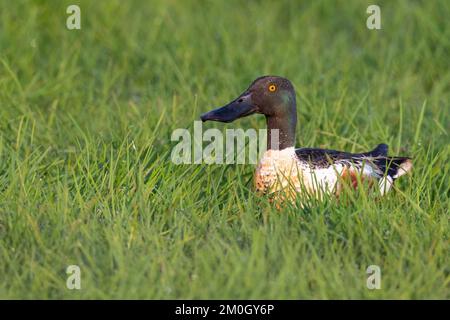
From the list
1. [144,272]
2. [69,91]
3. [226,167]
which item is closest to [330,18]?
[69,91]

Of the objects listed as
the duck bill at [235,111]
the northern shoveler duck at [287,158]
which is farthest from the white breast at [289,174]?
the duck bill at [235,111]

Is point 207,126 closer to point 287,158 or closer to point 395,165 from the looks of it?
point 287,158

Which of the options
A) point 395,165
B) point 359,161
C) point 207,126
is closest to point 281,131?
point 359,161

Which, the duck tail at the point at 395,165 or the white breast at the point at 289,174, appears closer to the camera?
the white breast at the point at 289,174

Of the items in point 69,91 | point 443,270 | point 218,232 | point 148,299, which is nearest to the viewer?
point 148,299

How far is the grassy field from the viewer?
344cm

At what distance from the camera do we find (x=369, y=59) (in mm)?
6465

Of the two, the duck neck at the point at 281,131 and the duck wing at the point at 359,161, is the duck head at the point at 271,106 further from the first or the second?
the duck wing at the point at 359,161

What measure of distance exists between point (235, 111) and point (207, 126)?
714 mm

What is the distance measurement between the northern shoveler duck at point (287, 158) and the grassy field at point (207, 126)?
119mm

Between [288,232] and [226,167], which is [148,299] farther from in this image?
[226,167]

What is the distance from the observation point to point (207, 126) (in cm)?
511

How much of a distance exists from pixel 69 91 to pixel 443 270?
2.94 metres

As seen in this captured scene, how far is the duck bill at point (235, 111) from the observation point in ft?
14.4
